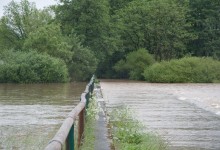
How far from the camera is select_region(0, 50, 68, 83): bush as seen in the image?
161ft

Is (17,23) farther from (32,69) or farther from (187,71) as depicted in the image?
(187,71)

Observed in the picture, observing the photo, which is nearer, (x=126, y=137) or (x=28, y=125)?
(x=126, y=137)

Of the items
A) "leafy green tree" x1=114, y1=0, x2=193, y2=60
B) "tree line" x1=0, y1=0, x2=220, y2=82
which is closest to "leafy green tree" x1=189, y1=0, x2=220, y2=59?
"tree line" x1=0, y1=0, x2=220, y2=82

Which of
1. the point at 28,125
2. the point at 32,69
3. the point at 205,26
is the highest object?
the point at 205,26

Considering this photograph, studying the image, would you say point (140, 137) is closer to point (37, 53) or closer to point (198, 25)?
point (37, 53)

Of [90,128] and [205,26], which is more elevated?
[205,26]

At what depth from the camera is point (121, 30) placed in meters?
68.4

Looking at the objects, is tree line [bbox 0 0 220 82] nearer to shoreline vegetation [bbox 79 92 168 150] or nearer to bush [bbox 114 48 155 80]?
bush [bbox 114 48 155 80]

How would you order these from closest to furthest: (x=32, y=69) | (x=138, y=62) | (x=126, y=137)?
(x=126, y=137), (x=32, y=69), (x=138, y=62)

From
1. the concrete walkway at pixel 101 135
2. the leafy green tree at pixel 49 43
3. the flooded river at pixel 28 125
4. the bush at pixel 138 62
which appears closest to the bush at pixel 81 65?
the leafy green tree at pixel 49 43

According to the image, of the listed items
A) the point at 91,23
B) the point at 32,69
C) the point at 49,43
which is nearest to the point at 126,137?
the point at 32,69

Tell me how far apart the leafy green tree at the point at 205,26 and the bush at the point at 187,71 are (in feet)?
48.7

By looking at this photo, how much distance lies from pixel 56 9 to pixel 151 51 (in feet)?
51.7

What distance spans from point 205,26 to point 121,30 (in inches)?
537
